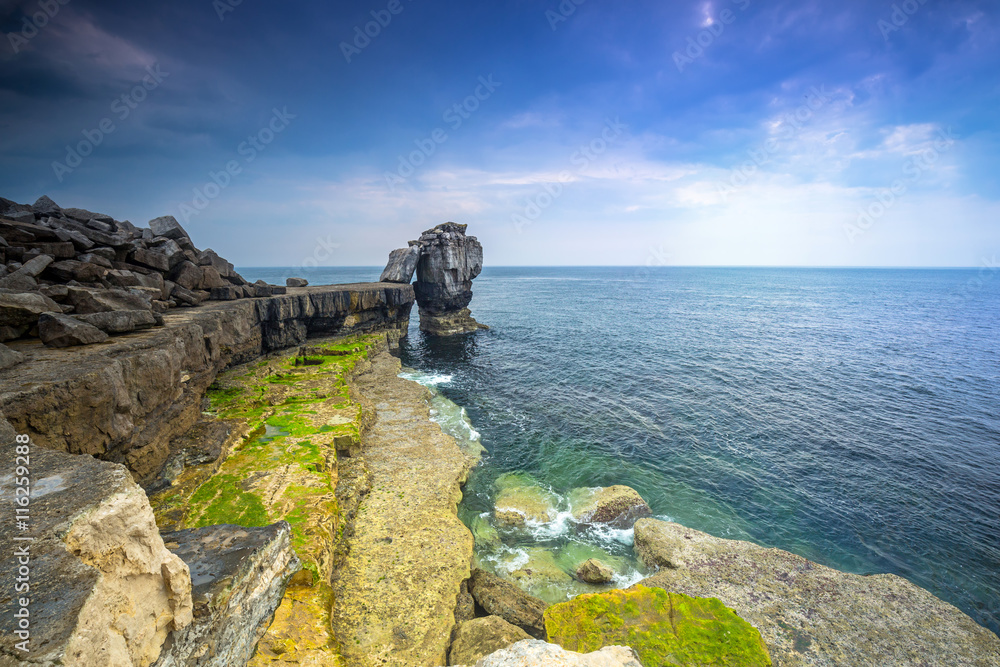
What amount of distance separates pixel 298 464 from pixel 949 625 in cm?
1936

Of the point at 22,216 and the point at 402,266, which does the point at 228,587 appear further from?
the point at 402,266

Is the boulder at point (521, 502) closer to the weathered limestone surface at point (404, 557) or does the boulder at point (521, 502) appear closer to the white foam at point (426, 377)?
the weathered limestone surface at point (404, 557)

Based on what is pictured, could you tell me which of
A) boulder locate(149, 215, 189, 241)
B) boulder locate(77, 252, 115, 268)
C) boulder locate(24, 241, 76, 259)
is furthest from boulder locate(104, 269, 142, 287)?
boulder locate(149, 215, 189, 241)

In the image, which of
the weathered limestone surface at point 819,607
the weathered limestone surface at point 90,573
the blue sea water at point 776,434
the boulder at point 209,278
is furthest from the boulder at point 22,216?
the weathered limestone surface at point 819,607

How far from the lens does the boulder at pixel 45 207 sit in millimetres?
18381

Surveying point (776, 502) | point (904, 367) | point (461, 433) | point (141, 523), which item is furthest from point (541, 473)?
point (904, 367)

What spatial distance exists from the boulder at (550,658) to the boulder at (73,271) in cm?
1937

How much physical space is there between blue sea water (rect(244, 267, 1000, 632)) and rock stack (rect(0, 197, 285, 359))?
550 inches

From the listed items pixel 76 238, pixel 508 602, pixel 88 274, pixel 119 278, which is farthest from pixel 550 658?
pixel 76 238

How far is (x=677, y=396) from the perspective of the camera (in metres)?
29.8

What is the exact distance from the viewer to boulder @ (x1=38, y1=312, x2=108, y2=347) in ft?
33.5

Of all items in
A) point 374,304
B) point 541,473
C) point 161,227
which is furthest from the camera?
point 374,304

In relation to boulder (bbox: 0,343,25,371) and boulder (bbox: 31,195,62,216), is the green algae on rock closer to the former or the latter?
boulder (bbox: 0,343,25,371)

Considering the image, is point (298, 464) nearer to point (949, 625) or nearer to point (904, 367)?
point (949, 625)
